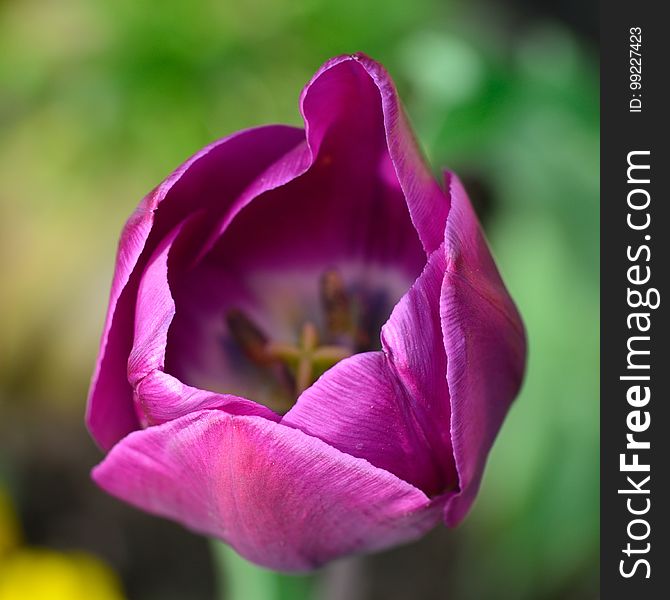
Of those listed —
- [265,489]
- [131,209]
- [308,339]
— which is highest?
[131,209]

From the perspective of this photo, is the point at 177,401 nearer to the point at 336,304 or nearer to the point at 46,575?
the point at 336,304

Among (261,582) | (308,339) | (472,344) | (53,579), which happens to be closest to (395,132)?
(472,344)

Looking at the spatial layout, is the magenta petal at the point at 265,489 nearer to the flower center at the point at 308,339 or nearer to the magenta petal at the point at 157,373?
the magenta petal at the point at 157,373

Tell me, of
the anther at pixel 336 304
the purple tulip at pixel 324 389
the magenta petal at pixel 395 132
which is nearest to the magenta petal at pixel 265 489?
the purple tulip at pixel 324 389

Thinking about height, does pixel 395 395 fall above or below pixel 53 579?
above

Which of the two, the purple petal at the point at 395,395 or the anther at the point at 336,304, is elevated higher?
the anther at the point at 336,304

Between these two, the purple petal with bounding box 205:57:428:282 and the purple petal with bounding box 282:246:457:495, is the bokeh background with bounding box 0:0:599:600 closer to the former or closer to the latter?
the purple petal with bounding box 205:57:428:282

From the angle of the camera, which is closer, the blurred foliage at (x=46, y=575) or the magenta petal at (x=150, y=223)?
the magenta petal at (x=150, y=223)

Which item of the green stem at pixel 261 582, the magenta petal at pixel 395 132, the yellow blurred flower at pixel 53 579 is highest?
the magenta petal at pixel 395 132
